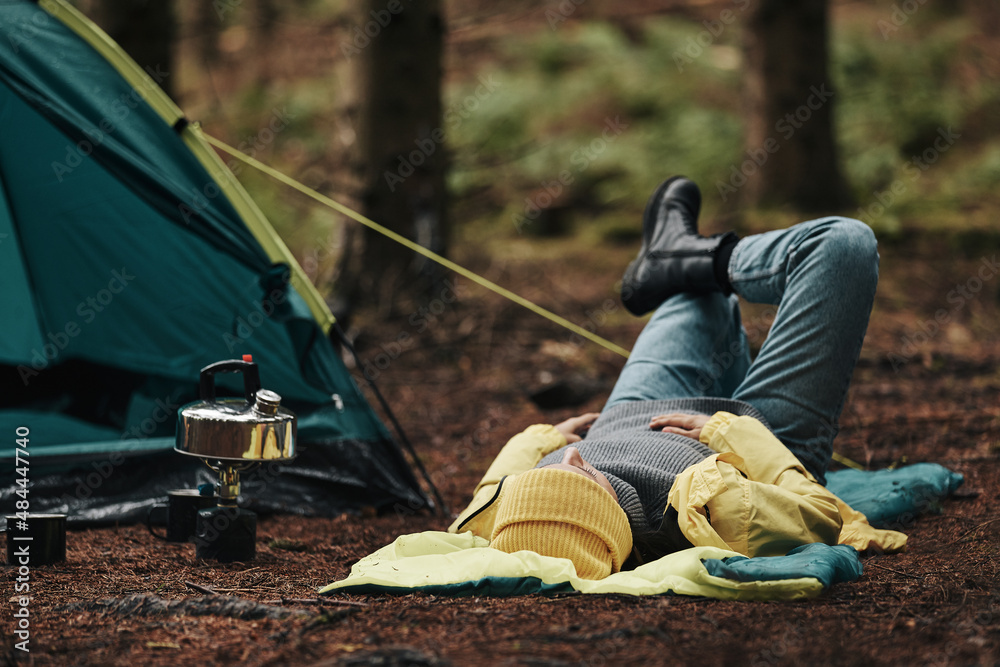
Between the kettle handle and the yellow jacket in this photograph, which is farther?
the kettle handle

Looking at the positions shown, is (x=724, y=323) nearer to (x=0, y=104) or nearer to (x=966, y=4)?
(x=0, y=104)

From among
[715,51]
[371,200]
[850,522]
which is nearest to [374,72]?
[371,200]

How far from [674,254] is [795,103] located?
14.3 ft

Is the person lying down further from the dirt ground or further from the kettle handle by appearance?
the kettle handle

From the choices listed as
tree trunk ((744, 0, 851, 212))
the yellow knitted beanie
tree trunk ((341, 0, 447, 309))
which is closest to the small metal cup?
the yellow knitted beanie

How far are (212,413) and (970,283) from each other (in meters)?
5.54

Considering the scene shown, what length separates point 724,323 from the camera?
3.13 m

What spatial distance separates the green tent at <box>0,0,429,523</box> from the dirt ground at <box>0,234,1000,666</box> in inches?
9.3

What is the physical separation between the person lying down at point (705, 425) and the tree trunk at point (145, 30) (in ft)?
13.7

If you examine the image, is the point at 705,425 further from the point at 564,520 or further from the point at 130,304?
the point at 130,304

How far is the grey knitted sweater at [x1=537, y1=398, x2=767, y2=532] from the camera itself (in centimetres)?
243

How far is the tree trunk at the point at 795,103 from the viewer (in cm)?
677

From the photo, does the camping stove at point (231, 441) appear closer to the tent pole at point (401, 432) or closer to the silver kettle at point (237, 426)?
the silver kettle at point (237, 426)

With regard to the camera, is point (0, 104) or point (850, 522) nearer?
point (850, 522)
